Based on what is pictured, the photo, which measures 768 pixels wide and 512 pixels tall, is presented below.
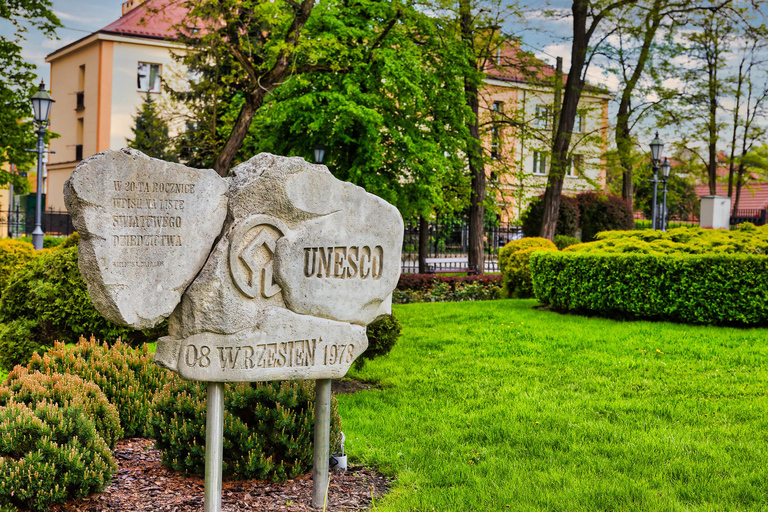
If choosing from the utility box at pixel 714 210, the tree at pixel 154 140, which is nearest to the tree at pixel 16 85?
the tree at pixel 154 140

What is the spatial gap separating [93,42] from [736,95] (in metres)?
30.9

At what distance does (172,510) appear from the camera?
431 centimetres

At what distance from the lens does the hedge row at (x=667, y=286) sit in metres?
10.2

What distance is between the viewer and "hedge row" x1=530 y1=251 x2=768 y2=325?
1025cm

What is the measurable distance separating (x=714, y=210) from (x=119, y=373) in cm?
2394

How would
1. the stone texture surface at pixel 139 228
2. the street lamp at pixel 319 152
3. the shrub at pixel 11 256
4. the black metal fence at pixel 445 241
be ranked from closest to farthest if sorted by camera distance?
the stone texture surface at pixel 139 228 < the shrub at pixel 11 256 < the street lamp at pixel 319 152 < the black metal fence at pixel 445 241

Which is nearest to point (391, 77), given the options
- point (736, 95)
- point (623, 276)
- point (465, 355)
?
point (623, 276)

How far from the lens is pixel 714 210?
80.9 ft

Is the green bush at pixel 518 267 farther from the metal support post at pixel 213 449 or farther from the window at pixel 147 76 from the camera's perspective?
the window at pixel 147 76

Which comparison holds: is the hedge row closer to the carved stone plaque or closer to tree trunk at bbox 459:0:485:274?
tree trunk at bbox 459:0:485:274

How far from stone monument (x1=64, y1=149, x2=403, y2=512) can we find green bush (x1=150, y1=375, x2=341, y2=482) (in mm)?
477

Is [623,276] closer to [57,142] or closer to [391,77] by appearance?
[391,77]

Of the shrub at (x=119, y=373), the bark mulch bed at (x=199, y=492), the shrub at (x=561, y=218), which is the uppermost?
the shrub at (x=561, y=218)

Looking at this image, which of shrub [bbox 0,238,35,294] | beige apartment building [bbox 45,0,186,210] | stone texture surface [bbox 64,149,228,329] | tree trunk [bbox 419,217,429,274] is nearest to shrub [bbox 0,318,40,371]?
stone texture surface [bbox 64,149,228,329]
